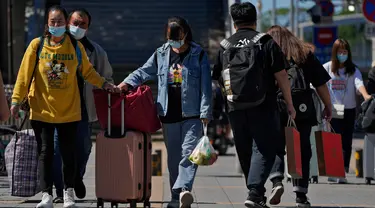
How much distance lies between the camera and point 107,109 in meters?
9.49

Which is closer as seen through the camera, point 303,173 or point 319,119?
point 303,173

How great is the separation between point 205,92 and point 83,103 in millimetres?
1408

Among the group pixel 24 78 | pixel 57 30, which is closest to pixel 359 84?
pixel 57 30

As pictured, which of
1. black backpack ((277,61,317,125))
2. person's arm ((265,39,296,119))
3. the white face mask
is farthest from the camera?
black backpack ((277,61,317,125))

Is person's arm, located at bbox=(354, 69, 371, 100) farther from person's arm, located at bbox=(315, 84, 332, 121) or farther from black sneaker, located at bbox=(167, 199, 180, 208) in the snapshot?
black sneaker, located at bbox=(167, 199, 180, 208)

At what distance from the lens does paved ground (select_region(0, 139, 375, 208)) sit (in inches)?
431

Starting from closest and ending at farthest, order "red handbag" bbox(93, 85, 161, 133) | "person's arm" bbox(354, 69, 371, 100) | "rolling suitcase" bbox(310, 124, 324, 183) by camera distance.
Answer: "red handbag" bbox(93, 85, 161, 133) < "rolling suitcase" bbox(310, 124, 324, 183) < "person's arm" bbox(354, 69, 371, 100)

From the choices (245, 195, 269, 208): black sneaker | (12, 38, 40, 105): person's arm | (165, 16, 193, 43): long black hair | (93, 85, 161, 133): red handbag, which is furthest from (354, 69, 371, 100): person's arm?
(12, 38, 40, 105): person's arm

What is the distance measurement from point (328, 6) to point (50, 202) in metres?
15.9

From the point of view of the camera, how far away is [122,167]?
935 centimetres

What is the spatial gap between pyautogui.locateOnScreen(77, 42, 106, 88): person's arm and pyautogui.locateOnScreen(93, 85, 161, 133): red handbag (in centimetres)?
29

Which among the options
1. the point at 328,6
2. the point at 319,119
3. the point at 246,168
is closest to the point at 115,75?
the point at 328,6

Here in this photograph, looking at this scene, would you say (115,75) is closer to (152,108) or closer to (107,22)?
(107,22)

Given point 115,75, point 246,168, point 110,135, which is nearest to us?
point 110,135
